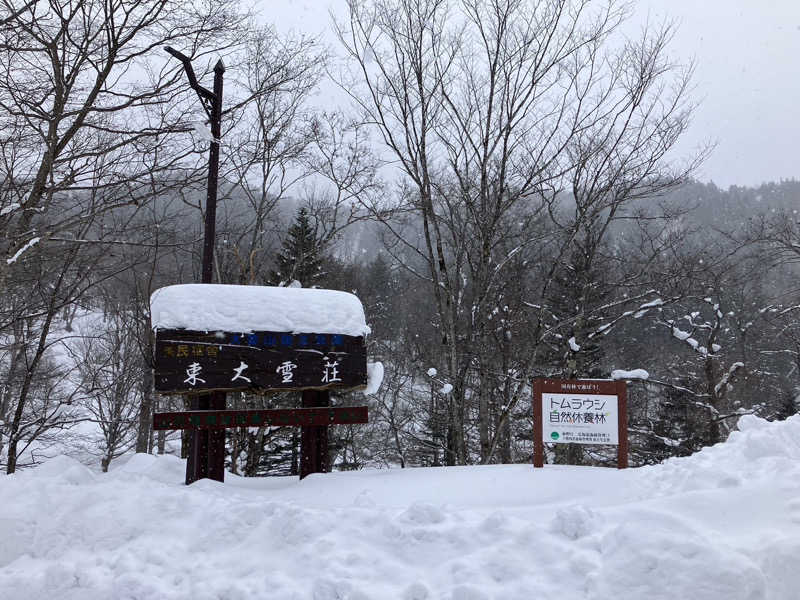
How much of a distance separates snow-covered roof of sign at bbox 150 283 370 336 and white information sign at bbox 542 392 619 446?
2.39 metres

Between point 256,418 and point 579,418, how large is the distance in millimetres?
3632

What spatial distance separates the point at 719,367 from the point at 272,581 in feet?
57.5

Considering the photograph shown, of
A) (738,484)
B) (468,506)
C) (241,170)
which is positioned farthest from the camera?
(241,170)

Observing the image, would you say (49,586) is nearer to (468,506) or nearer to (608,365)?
(468,506)

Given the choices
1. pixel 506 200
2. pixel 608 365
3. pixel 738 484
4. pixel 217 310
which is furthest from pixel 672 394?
pixel 217 310

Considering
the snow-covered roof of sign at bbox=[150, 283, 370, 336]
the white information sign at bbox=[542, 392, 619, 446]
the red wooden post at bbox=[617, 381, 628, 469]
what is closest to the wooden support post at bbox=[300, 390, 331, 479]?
the snow-covered roof of sign at bbox=[150, 283, 370, 336]

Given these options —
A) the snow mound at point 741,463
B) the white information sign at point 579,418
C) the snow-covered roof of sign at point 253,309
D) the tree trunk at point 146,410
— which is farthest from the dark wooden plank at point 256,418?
the tree trunk at point 146,410

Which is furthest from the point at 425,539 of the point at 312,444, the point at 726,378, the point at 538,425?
the point at 726,378

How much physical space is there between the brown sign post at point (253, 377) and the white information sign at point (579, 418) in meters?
2.14

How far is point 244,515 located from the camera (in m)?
3.92

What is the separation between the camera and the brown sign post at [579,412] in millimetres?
5500

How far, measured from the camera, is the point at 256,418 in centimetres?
562

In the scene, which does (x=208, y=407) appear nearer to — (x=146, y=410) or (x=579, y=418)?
(x=579, y=418)

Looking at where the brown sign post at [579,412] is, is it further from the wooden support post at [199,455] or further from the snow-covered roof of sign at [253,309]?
the wooden support post at [199,455]
